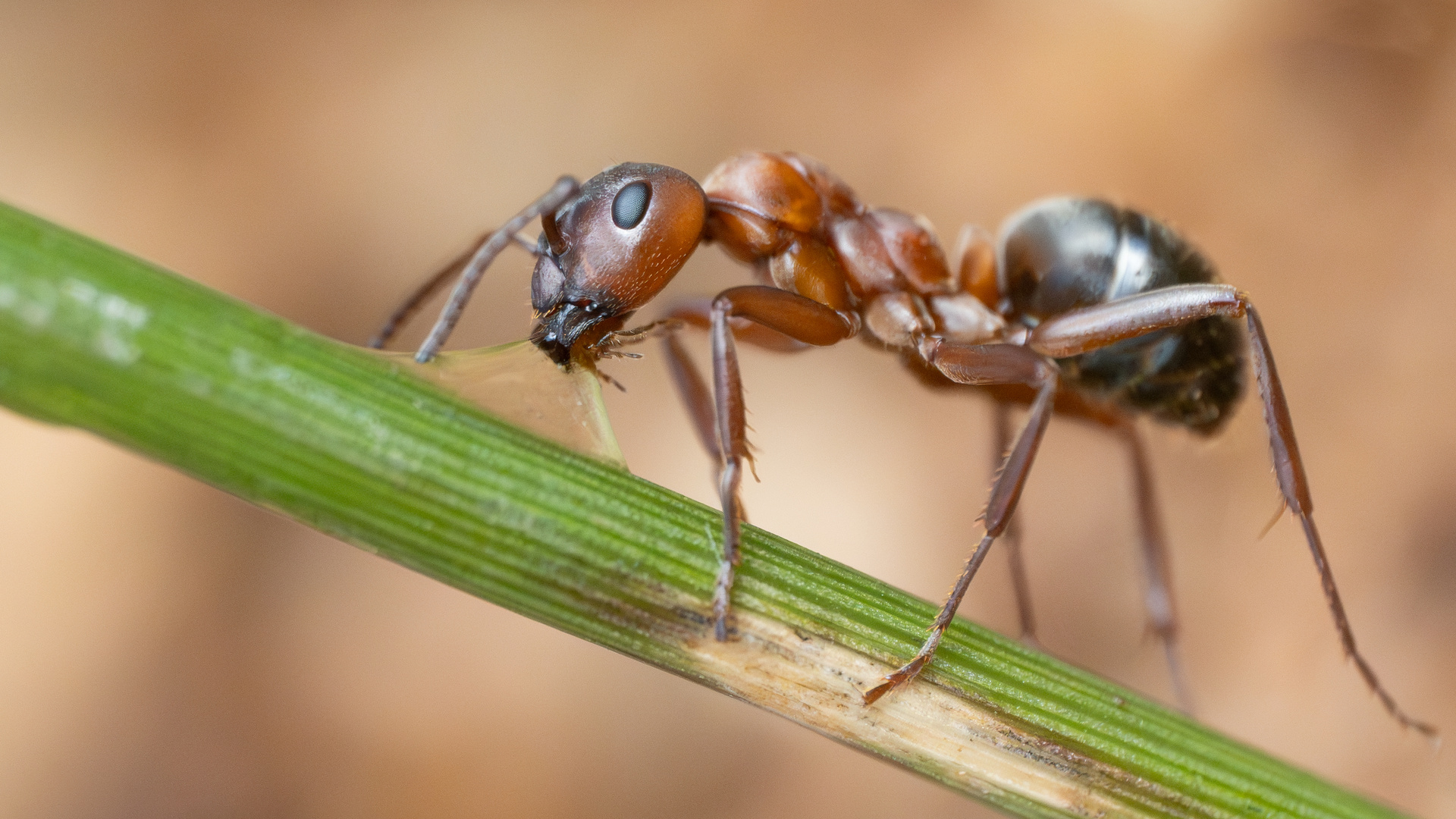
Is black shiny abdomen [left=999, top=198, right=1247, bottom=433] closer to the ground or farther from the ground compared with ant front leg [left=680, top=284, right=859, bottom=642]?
farther from the ground

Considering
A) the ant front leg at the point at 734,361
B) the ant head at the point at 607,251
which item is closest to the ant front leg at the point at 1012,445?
the ant front leg at the point at 734,361

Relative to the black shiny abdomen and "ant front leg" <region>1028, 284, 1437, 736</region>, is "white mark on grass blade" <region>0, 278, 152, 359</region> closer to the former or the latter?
"ant front leg" <region>1028, 284, 1437, 736</region>

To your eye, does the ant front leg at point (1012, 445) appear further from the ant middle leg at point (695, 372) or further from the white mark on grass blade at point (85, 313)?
the white mark on grass blade at point (85, 313)

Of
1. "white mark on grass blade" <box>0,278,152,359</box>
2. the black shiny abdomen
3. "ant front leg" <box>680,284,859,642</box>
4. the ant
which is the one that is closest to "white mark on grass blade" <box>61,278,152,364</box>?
"white mark on grass blade" <box>0,278,152,359</box>

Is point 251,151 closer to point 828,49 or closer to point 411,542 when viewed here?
point 828,49

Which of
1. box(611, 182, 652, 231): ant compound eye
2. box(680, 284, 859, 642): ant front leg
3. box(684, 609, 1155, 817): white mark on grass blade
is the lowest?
box(684, 609, 1155, 817): white mark on grass blade

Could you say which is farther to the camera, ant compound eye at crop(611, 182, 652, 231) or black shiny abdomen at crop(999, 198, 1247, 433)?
black shiny abdomen at crop(999, 198, 1247, 433)
